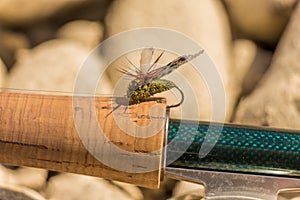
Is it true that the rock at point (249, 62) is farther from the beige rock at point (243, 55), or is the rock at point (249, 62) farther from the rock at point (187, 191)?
the rock at point (187, 191)

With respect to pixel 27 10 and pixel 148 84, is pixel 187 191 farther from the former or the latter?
pixel 27 10

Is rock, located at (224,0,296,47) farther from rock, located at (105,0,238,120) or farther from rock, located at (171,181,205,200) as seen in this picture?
rock, located at (171,181,205,200)

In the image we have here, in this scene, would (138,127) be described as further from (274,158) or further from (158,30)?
(158,30)

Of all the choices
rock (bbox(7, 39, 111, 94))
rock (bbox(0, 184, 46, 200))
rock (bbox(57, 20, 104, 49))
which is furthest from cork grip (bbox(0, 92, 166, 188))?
rock (bbox(57, 20, 104, 49))

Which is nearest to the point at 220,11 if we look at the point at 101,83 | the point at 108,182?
the point at 101,83

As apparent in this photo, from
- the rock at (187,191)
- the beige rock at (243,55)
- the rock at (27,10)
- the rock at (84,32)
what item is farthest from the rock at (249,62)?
the rock at (27,10)

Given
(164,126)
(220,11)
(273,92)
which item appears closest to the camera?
(164,126)

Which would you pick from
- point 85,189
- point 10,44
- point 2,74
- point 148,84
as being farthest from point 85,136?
point 10,44
